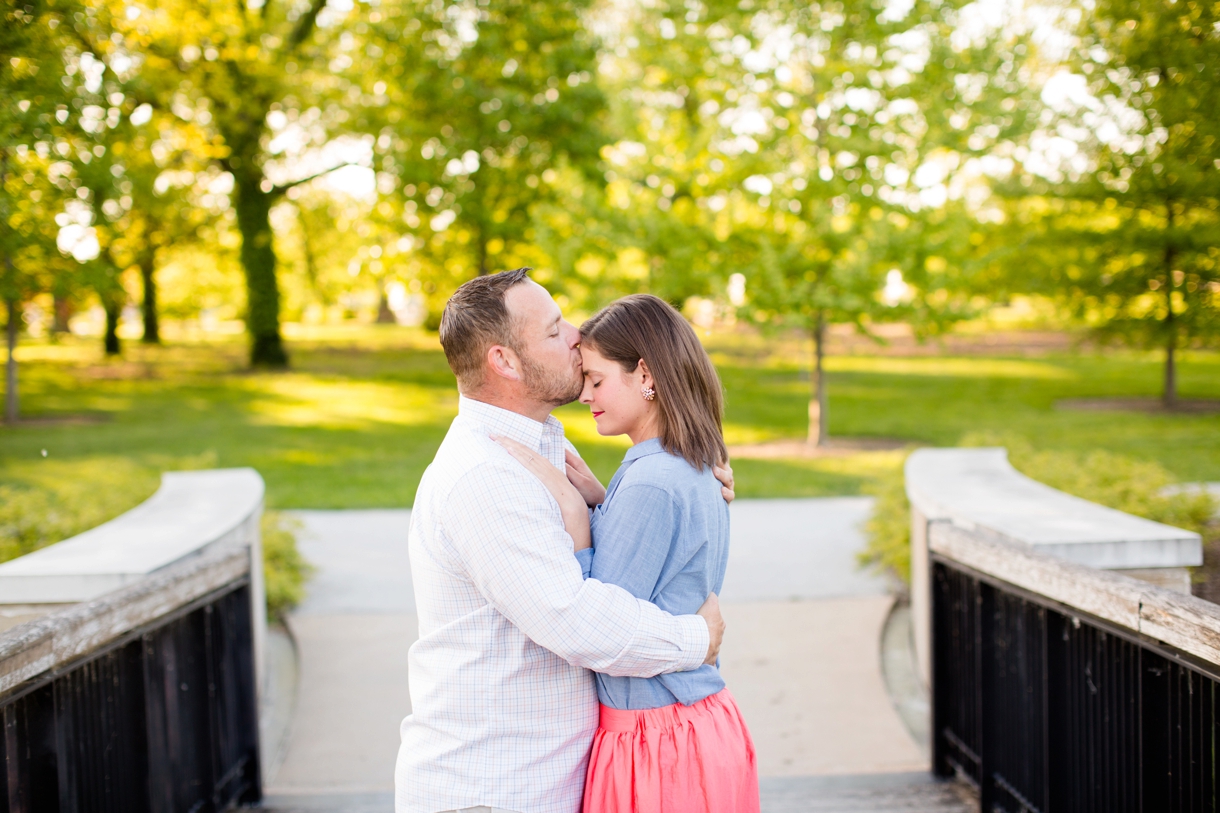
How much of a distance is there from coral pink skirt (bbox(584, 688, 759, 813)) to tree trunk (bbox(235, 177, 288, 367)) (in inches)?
986

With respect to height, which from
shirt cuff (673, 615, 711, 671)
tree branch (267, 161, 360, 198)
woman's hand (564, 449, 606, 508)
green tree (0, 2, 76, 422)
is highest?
tree branch (267, 161, 360, 198)

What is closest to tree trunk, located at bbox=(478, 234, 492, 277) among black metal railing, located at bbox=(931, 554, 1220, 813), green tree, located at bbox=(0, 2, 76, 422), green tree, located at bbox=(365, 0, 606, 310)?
green tree, located at bbox=(365, 0, 606, 310)

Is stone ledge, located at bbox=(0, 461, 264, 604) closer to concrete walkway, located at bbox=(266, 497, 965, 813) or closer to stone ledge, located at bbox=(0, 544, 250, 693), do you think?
stone ledge, located at bbox=(0, 544, 250, 693)

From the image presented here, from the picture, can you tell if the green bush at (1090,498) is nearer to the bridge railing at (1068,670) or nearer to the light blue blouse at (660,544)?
the bridge railing at (1068,670)

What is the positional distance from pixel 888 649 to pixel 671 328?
471 centimetres

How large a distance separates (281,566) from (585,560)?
18.5 feet

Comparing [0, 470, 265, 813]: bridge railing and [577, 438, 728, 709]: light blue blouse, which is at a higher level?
[577, 438, 728, 709]: light blue blouse

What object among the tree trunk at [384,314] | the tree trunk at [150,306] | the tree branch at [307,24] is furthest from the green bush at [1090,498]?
the tree trunk at [384,314]

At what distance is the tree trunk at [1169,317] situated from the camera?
46.5 ft

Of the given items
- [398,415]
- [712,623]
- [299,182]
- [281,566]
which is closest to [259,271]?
[299,182]

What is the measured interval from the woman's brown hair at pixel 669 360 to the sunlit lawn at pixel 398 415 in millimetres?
5755

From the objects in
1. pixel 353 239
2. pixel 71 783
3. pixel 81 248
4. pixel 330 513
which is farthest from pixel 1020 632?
pixel 353 239

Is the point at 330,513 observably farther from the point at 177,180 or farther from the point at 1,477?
the point at 177,180

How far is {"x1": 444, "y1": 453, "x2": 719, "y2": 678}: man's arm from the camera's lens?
2117mm
